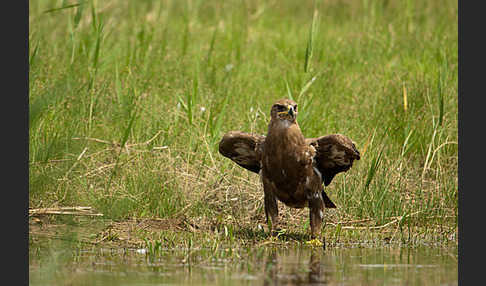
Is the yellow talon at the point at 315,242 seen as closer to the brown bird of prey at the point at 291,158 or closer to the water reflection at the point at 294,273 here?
the brown bird of prey at the point at 291,158

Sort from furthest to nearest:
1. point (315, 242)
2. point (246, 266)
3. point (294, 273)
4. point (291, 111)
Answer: point (315, 242)
point (291, 111)
point (246, 266)
point (294, 273)

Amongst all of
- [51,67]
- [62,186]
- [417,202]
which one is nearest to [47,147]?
[62,186]

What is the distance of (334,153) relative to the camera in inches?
285

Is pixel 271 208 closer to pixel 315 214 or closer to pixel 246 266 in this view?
pixel 315 214

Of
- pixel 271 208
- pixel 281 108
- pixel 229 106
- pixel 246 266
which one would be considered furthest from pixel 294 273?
pixel 229 106

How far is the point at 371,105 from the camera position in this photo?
34.4 ft

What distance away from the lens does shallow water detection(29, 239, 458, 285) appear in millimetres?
5402

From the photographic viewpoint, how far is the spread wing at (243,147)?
24.2ft

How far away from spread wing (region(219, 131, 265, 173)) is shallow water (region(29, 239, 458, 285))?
96 centimetres

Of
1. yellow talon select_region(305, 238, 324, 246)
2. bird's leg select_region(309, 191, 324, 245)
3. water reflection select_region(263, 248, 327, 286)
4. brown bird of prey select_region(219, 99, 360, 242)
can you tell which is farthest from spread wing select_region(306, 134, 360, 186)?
water reflection select_region(263, 248, 327, 286)

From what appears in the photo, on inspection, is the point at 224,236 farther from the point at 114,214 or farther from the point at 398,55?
the point at 398,55

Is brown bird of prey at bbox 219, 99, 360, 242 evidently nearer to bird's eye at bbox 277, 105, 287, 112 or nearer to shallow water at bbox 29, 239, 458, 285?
bird's eye at bbox 277, 105, 287, 112

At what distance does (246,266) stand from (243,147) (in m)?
1.74

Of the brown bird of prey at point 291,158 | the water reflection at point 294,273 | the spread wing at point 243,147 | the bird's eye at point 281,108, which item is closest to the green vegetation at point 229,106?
the brown bird of prey at point 291,158
